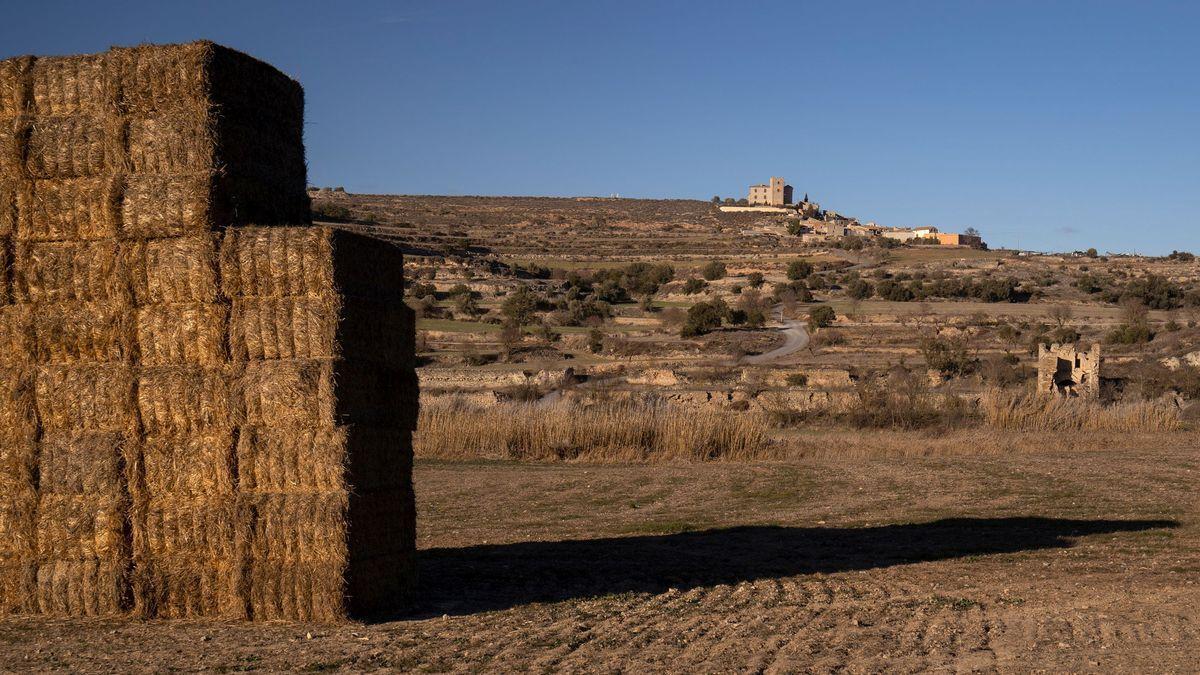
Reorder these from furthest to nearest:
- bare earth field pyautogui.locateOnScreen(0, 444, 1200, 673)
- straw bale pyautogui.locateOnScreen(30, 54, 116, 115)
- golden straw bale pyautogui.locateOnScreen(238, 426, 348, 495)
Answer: straw bale pyautogui.locateOnScreen(30, 54, 116, 115)
golden straw bale pyautogui.locateOnScreen(238, 426, 348, 495)
bare earth field pyautogui.locateOnScreen(0, 444, 1200, 673)

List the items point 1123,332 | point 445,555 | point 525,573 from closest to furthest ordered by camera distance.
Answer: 1. point 525,573
2. point 445,555
3. point 1123,332

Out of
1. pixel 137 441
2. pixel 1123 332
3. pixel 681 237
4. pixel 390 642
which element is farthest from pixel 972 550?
pixel 681 237

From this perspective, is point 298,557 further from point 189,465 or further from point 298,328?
point 298,328

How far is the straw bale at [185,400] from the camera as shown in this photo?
983cm

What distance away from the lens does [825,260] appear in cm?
7738

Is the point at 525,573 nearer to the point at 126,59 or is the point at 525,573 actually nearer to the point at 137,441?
the point at 137,441

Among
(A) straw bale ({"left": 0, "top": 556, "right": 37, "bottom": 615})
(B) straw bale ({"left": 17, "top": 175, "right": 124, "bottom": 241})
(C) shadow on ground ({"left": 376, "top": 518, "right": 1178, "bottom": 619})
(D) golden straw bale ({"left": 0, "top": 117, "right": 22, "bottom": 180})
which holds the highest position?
(D) golden straw bale ({"left": 0, "top": 117, "right": 22, "bottom": 180})

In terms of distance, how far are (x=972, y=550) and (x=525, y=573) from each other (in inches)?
208

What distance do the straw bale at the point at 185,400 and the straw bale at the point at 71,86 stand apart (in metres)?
2.50

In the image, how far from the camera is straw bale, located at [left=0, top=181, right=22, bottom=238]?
1050cm

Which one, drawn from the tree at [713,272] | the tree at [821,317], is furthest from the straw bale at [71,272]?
the tree at [713,272]

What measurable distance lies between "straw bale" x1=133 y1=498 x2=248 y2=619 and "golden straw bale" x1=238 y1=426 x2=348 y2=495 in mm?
329

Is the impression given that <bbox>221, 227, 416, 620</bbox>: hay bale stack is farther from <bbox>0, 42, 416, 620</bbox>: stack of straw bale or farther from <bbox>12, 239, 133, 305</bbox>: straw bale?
<bbox>12, 239, 133, 305</bbox>: straw bale

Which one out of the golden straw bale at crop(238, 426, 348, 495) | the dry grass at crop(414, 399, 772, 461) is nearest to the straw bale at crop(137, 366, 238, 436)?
the golden straw bale at crop(238, 426, 348, 495)
